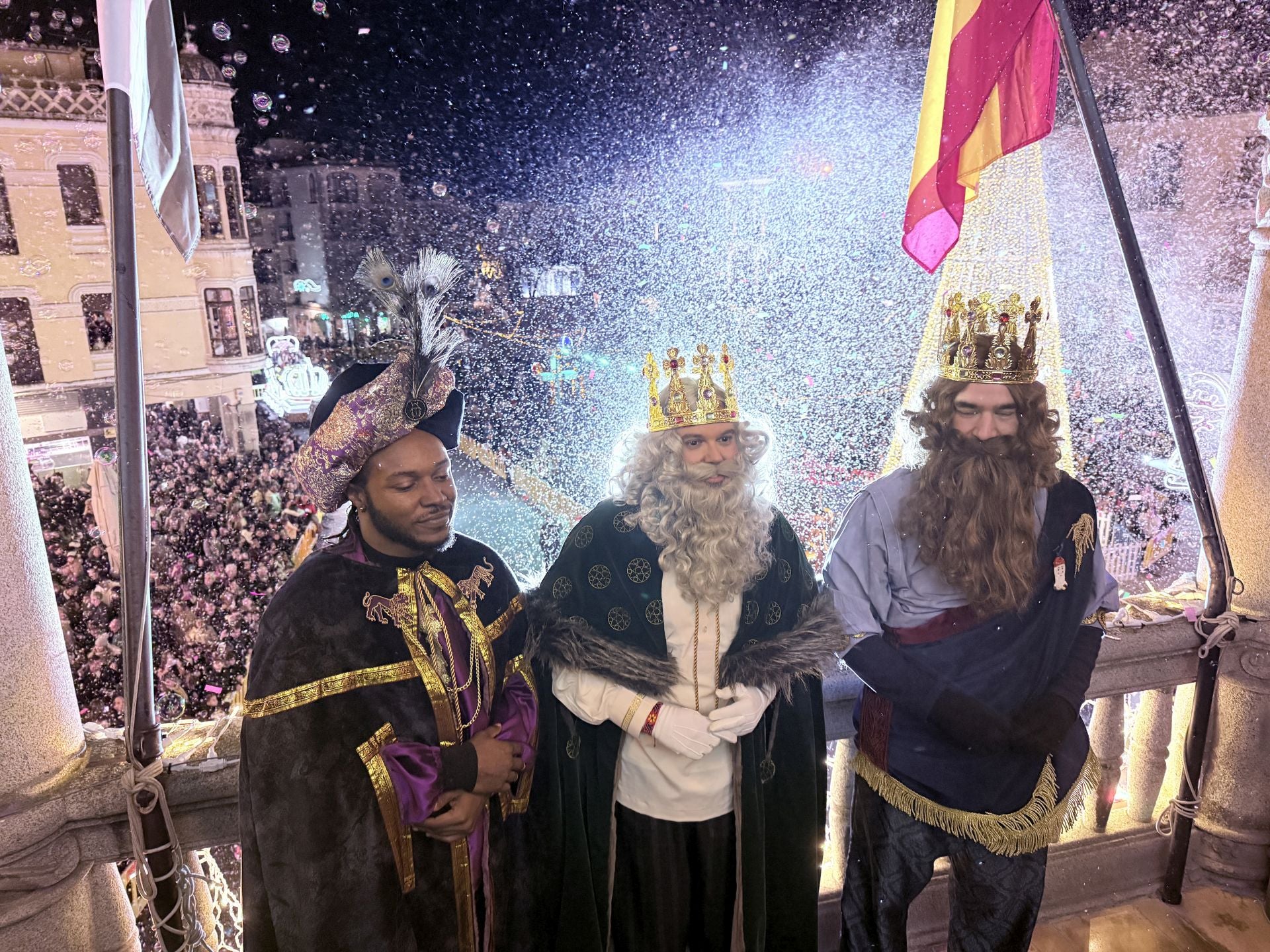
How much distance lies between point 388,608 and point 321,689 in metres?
0.24

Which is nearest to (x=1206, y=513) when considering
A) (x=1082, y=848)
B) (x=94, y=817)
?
(x=1082, y=848)

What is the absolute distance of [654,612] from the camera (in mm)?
2129

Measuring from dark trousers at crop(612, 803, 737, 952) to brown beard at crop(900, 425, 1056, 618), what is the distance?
1.03 m

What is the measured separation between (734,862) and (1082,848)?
1.82 m

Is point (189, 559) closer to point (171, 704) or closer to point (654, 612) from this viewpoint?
point (171, 704)

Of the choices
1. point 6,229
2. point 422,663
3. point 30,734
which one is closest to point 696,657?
point 422,663

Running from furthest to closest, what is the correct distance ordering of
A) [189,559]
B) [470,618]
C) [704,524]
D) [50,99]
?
[189,559], [50,99], [704,524], [470,618]

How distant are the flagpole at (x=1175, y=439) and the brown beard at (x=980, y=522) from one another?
3.18 ft

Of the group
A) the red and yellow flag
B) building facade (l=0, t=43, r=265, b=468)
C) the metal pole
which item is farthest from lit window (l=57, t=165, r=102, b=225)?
the red and yellow flag

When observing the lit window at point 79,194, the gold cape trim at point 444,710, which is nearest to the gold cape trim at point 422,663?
the gold cape trim at point 444,710

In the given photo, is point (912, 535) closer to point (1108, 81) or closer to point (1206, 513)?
point (1206, 513)

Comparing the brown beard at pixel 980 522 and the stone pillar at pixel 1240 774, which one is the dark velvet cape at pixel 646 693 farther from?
the stone pillar at pixel 1240 774

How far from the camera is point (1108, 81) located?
5008 mm

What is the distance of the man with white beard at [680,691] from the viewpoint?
210 centimetres
